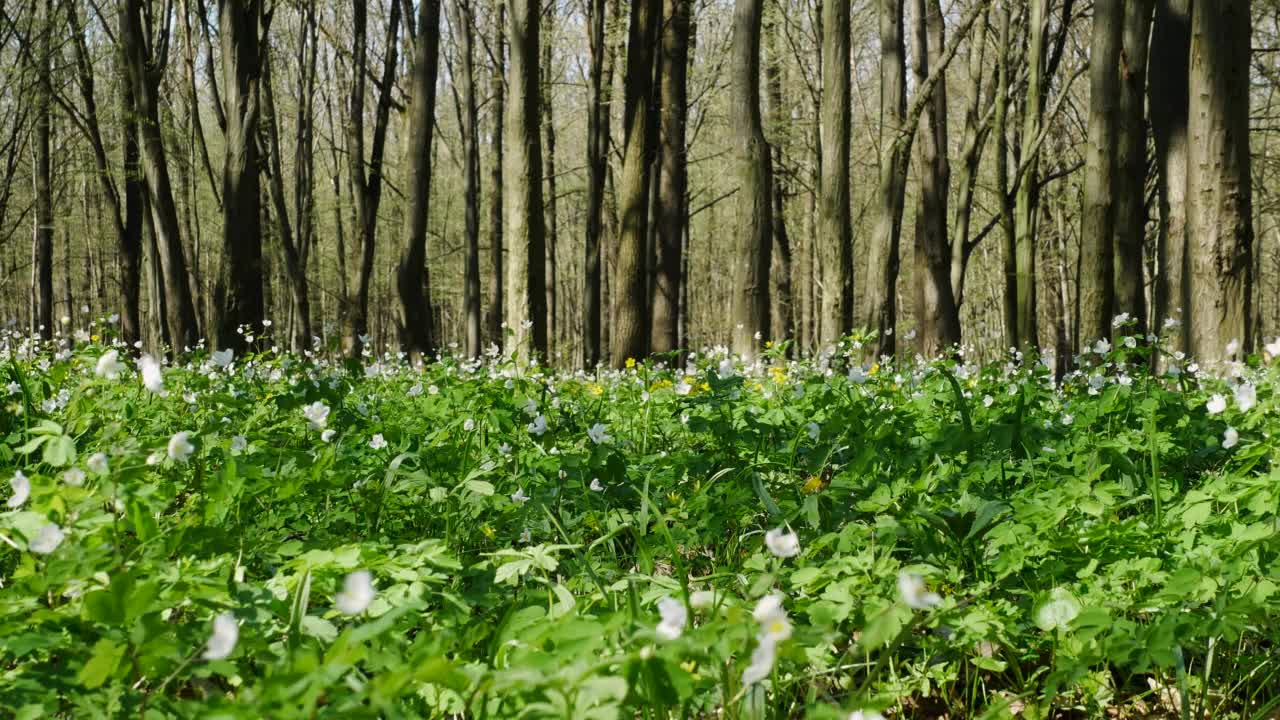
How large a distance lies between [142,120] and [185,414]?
811 cm

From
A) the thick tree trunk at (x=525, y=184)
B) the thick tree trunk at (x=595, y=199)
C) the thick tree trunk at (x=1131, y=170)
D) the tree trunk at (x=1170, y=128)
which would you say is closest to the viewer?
the tree trunk at (x=1170, y=128)

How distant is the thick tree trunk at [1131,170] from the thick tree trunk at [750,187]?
2820mm

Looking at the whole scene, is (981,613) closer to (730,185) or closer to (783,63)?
(783,63)

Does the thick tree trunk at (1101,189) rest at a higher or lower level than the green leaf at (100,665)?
higher

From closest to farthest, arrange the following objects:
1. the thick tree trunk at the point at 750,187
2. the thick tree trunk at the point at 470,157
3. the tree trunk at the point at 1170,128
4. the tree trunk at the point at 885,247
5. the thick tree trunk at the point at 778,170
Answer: the tree trunk at the point at 1170,128, the thick tree trunk at the point at 750,187, the tree trunk at the point at 885,247, the thick tree trunk at the point at 470,157, the thick tree trunk at the point at 778,170

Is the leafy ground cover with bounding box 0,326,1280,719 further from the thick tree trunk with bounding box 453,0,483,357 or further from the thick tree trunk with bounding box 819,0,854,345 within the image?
the thick tree trunk with bounding box 453,0,483,357

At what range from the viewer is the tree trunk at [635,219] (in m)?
9.38

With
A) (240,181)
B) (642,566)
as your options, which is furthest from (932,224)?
(642,566)

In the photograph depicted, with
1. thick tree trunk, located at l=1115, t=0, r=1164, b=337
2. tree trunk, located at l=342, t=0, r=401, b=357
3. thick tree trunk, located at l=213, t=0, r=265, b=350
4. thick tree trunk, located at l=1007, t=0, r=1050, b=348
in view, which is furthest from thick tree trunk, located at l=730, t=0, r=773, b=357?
tree trunk, located at l=342, t=0, r=401, b=357

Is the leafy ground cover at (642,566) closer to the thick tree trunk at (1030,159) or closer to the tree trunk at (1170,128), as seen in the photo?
the tree trunk at (1170,128)

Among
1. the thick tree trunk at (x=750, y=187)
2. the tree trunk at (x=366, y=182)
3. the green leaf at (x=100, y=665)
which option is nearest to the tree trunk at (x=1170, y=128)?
the thick tree trunk at (x=750, y=187)

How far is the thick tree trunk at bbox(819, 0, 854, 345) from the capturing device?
28.4 ft

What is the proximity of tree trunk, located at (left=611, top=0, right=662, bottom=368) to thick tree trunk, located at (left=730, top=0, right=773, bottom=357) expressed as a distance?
3.57ft

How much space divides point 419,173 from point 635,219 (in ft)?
13.3
